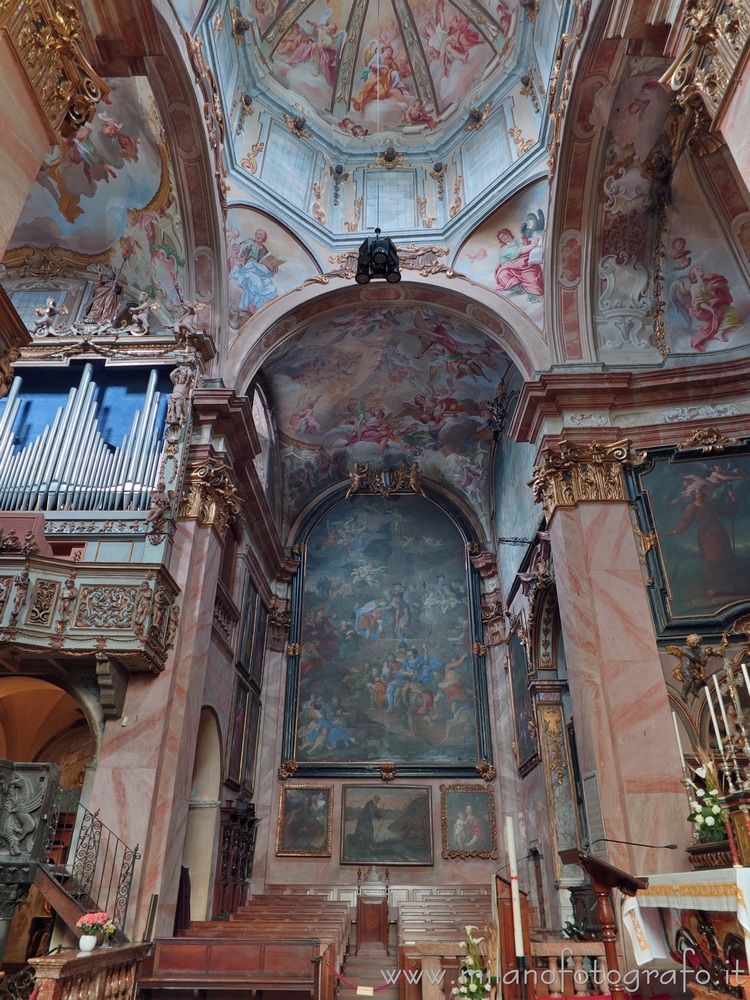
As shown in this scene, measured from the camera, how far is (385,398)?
57.4ft

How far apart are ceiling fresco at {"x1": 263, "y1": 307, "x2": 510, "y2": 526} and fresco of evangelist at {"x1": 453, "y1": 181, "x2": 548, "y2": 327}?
4.35ft

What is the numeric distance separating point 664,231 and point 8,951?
17.7m

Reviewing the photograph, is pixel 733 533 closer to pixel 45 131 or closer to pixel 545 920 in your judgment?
pixel 545 920

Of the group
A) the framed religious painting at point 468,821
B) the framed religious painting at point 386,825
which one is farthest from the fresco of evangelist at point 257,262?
the framed religious painting at point 468,821

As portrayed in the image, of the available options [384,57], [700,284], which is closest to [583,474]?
[700,284]

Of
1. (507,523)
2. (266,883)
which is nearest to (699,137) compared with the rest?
(507,523)

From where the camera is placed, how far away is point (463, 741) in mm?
16625

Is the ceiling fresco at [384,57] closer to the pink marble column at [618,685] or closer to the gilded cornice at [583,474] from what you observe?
the gilded cornice at [583,474]

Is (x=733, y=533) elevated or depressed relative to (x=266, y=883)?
elevated

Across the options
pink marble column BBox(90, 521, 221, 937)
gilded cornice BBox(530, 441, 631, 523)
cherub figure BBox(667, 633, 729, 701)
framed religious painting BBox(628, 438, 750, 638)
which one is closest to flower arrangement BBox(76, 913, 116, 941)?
pink marble column BBox(90, 521, 221, 937)

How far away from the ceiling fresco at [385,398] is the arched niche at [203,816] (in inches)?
296

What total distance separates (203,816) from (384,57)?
16.3 meters

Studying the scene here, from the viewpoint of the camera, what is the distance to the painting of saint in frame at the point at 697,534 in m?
9.80

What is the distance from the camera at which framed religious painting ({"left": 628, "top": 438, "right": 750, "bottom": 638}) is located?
32.1 feet
